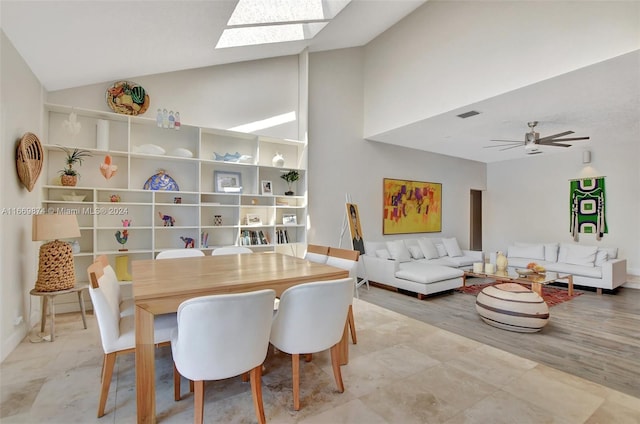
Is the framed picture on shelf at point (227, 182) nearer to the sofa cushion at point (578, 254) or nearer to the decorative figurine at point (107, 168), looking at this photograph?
the decorative figurine at point (107, 168)

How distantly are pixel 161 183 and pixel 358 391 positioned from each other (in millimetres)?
3514

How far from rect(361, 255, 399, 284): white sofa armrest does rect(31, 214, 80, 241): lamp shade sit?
4.10 metres

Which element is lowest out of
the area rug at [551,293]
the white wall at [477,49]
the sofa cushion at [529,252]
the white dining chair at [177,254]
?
the area rug at [551,293]

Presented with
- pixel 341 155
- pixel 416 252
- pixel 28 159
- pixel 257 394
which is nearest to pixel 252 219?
pixel 341 155

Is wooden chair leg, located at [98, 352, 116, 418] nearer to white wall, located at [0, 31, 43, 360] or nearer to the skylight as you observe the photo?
white wall, located at [0, 31, 43, 360]

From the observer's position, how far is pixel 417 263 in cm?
524

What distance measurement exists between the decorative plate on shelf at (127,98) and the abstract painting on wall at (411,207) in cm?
441

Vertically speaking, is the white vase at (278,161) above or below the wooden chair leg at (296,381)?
above

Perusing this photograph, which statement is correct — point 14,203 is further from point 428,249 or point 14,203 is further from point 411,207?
point 411,207

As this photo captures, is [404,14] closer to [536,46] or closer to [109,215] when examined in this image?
[536,46]

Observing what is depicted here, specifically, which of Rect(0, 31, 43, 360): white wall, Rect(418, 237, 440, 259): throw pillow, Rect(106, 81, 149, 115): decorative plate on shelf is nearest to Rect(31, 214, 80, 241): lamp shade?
Rect(0, 31, 43, 360): white wall

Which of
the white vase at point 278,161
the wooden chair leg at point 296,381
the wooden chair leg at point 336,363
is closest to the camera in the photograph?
the wooden chair leg at point 296,381

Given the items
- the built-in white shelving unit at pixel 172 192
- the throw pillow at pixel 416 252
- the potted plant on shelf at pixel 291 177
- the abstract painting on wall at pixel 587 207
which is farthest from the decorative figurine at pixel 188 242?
the abstract painting on wall at pixel 587 207

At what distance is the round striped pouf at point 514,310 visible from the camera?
316 cm
